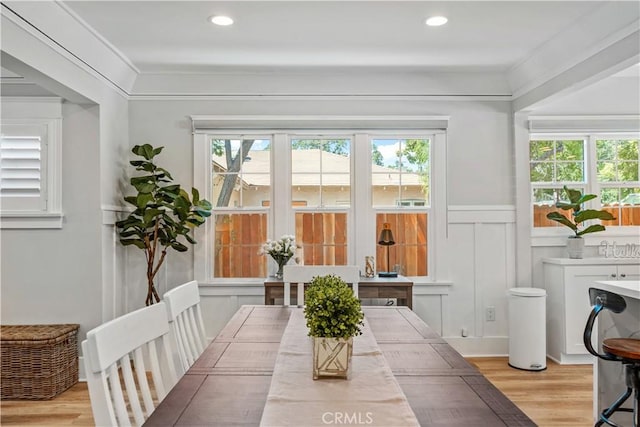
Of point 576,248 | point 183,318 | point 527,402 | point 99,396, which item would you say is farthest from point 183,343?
point 576,248

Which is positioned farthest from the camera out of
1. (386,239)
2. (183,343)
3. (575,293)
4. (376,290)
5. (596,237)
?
(596,237)

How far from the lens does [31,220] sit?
3982mm

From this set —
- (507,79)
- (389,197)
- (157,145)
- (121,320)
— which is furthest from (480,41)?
(121,320)

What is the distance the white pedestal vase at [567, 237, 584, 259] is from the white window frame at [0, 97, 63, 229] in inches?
171

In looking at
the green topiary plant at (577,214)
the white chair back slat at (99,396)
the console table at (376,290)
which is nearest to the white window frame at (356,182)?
the console table at (376,290)

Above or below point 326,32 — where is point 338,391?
below

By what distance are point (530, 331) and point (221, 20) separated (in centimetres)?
342

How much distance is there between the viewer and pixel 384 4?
3.08 metres

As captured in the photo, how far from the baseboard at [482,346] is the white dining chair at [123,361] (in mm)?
3332

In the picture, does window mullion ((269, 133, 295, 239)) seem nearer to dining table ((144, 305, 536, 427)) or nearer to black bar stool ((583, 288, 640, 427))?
dining table ((144, 305, 536, 427))

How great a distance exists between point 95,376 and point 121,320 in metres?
0.22

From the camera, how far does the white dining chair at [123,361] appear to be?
53.2 inches

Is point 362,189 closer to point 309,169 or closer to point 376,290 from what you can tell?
point 309,169

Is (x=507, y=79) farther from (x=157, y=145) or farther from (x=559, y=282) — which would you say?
(x=157, y=145)
